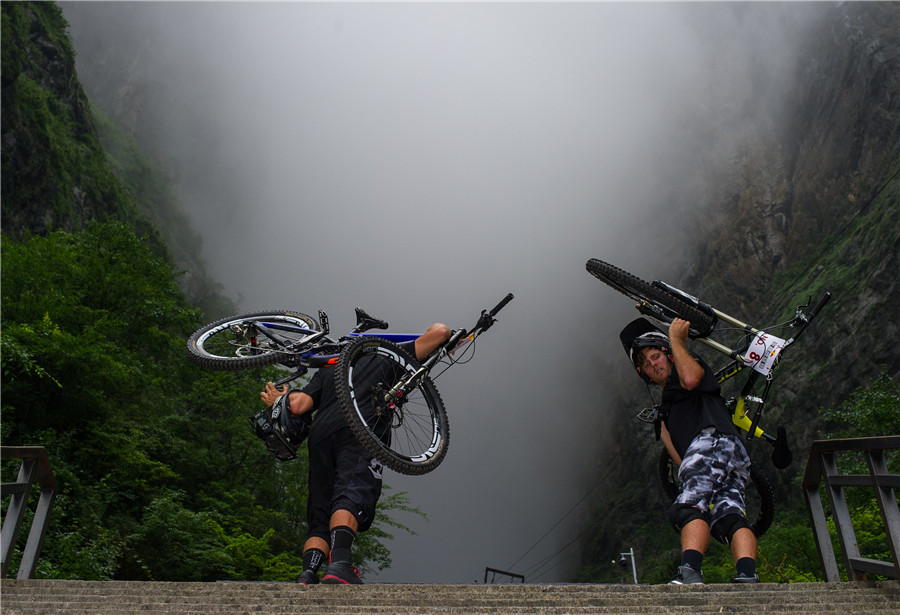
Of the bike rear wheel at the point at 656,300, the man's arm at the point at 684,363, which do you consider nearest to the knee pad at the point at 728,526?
the man's arm at the point at 684,363

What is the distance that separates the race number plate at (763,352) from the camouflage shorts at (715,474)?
35.9 inches

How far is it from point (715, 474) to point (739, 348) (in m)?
1.64

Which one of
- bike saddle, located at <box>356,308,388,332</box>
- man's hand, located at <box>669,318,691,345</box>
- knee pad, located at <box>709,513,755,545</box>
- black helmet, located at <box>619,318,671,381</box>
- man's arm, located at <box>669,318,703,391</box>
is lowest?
knee pad, located at <box>709,513,755,545</box>

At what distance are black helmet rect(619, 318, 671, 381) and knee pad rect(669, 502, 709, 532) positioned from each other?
3.73 feet

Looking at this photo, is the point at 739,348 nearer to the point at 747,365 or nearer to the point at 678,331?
the point at 747,365

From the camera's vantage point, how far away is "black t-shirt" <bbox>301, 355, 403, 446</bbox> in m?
5.06

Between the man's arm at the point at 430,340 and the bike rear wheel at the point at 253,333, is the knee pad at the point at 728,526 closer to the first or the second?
the man's arm at the point at 430,340

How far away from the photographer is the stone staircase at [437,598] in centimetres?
314

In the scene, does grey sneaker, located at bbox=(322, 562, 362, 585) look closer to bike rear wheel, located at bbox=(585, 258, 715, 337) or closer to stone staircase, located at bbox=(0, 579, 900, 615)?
stone staircase, located at bbox=(0, 579, 900, 615)

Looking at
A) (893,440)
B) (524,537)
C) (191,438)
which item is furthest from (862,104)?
(524,537)

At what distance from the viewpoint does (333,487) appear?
16.1 ft

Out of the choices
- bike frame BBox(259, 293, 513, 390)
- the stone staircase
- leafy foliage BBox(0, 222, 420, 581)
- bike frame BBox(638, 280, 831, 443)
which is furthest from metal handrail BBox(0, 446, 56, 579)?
bike frame BBox(638, 280, 831, 443)

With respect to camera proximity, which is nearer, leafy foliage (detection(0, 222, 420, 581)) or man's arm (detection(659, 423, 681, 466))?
man's arm (detection(659, 423, 681, 466))

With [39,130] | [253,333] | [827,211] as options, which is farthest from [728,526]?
[827,211]
